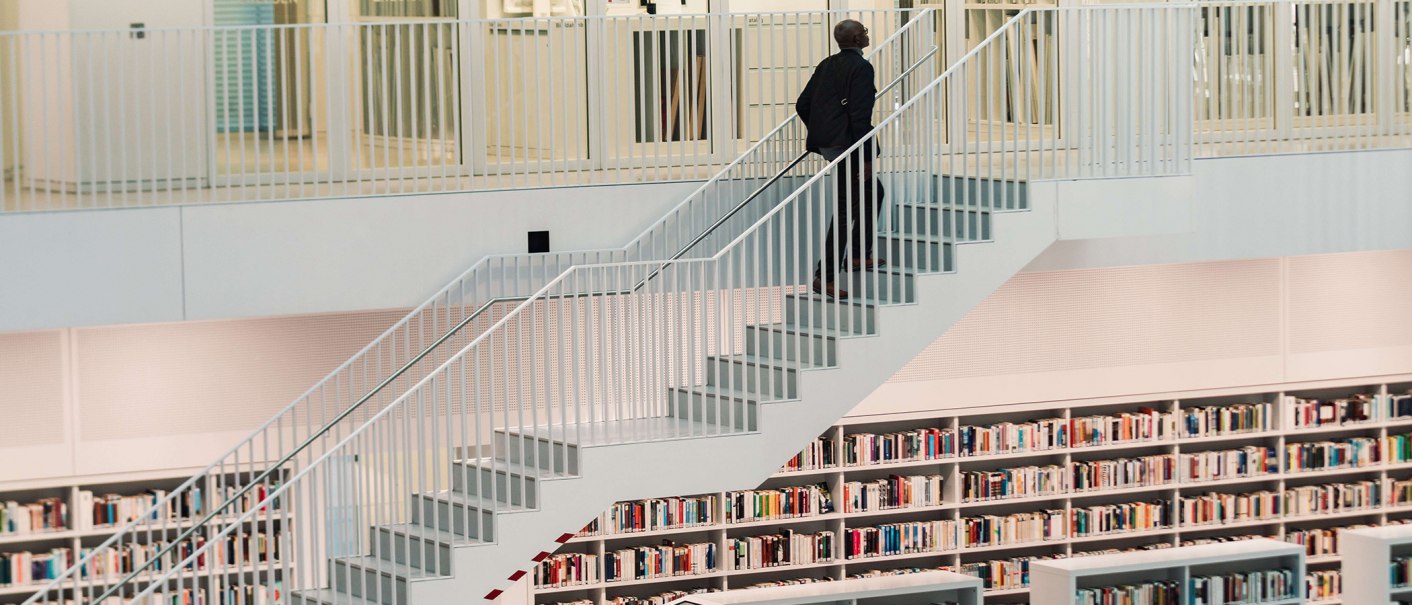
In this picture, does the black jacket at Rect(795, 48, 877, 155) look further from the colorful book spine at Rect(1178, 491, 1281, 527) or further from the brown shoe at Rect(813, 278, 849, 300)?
the colorful book spine at Rect(1178, 491, 1281, 527)

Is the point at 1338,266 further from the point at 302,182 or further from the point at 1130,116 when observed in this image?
the point at 302,182

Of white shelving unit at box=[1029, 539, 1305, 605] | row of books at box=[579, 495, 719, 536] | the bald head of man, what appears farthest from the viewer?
row of books at box=[579, 495, 719, 536]

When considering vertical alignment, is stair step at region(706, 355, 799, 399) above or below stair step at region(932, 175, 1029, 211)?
below

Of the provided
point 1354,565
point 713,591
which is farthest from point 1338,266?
point 713,591

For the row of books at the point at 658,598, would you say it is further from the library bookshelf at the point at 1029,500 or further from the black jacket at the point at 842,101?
the black jacket at the point at 842,101

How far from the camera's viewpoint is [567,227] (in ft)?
29.2

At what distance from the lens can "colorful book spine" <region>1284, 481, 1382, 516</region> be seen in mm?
12672

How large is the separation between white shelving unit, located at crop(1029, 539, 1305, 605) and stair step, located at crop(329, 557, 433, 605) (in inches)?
186

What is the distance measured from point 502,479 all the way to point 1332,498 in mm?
7366

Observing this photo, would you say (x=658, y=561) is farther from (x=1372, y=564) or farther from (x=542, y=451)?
(x=1372, y=564)

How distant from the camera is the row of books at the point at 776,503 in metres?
11.5

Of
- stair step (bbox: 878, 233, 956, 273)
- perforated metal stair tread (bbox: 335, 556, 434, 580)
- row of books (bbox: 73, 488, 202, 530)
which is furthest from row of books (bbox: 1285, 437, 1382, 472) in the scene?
row of books (bbox: 73, 488, 202, 530)

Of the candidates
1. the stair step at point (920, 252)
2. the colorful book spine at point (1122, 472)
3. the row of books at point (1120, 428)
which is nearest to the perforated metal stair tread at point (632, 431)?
the stair step at point (920, 252)

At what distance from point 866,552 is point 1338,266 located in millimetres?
3943
